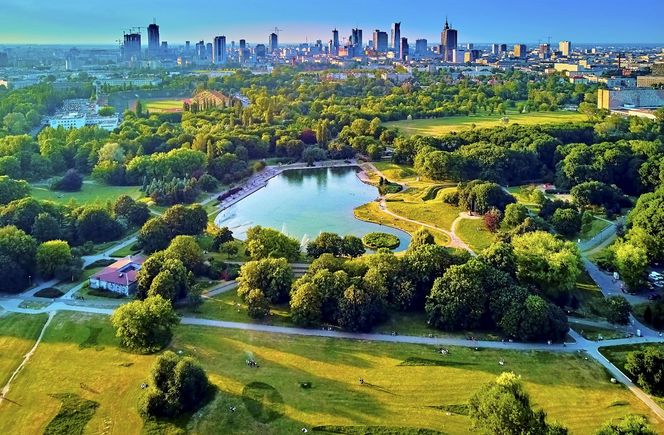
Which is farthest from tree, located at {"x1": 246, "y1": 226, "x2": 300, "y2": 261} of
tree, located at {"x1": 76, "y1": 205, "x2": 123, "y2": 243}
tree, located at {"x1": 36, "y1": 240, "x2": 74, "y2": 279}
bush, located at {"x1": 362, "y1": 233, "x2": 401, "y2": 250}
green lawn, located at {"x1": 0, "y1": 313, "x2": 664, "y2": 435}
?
tree, located at {"x1": 76, "y1": 205, "x2": 123, "y2": 243}

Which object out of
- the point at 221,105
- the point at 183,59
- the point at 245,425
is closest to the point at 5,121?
the point at 221,105

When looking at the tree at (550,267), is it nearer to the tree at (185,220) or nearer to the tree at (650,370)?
the tree at (650,370)

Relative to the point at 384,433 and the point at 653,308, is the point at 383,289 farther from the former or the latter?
the point at 653,308

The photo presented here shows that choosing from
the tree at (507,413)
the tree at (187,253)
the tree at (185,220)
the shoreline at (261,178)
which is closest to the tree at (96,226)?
the tree at (185,220)

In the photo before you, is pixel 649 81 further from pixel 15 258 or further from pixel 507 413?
pixel 15 258

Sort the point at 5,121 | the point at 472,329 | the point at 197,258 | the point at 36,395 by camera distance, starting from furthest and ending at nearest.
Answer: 1. the point at 5,121
2. the point at 197,258
3. the point at 472,329
4. the point at 36,395

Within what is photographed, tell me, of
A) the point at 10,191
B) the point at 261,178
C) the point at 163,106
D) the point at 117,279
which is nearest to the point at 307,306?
the point at 117,279
